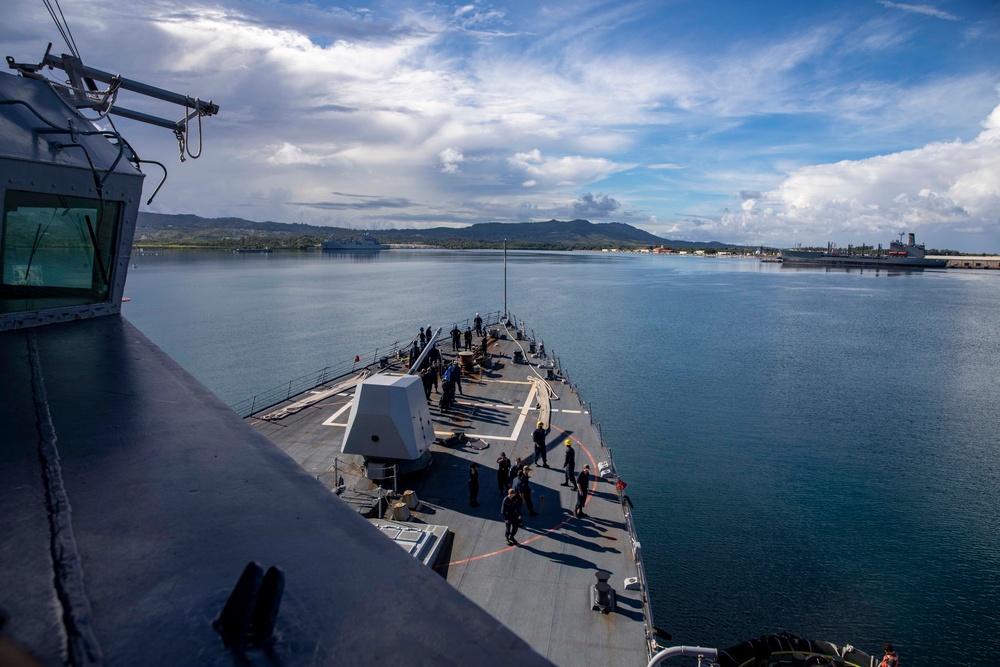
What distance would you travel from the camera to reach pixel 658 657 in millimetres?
7188

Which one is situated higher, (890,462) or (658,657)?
(658,657)

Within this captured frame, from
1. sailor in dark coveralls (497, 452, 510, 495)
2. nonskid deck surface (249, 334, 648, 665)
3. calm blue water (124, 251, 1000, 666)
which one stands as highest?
sailor in dark coveralls (497, 452, 510, 495)

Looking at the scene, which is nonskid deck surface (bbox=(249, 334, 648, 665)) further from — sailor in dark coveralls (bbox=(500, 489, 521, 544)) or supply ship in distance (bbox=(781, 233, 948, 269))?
supply ship in distance (bbox=(781, 233, 948, 269))

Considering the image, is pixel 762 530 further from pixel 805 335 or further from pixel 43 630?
pixel 805 335

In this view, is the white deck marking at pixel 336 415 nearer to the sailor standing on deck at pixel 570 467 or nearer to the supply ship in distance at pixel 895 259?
the sailor standing on deck at pixel 570 467

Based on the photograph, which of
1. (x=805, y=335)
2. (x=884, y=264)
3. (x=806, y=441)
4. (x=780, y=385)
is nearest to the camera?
(x=806, y=441)

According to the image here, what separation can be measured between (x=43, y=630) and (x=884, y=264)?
Result: 214012 mm

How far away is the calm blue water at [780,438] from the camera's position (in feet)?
52.4

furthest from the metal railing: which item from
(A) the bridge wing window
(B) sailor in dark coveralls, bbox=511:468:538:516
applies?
(A) the bridge wing window

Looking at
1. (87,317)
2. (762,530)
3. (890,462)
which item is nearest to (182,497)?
(87,317)

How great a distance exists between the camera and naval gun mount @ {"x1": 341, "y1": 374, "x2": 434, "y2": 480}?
13.7 metres

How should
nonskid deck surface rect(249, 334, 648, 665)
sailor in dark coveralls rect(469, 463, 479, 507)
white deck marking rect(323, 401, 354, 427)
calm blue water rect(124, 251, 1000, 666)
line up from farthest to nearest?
white deck marking rect(323, 401, 354, 427), calm blue water rect(124, 251, 1000, 666), sailor in dark coveralls rect(469, 463, 479, 507), nonskid deck surface rect(249, 334, 648, 665)

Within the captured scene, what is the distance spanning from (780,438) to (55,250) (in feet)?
94.9

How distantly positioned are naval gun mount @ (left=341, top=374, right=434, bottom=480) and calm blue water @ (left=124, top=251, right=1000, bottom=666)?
808cm
